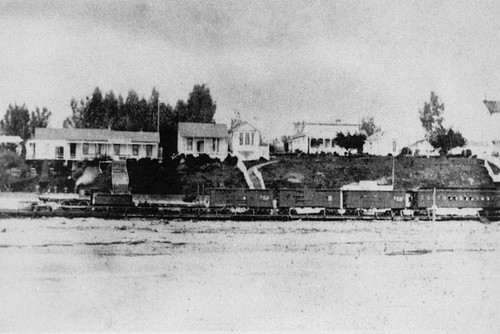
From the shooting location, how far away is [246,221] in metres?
6.36

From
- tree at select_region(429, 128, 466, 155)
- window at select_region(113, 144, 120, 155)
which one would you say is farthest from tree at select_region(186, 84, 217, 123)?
tree at select_region(429, 128, 466, 155)

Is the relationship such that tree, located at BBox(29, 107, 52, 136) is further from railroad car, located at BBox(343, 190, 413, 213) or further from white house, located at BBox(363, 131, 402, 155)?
railroad car, located at BBox(343, 190, 413, 213)

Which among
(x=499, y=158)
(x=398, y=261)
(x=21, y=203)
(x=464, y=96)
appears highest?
(x=464, y=96)

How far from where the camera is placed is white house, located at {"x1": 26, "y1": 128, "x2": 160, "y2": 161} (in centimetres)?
532

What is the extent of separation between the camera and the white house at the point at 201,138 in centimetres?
550

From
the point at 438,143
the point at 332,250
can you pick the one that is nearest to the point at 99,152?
the point at 332,250

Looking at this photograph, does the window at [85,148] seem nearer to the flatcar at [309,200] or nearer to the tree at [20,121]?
the tree at [20,121]

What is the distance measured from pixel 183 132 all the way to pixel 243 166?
682 millimetres

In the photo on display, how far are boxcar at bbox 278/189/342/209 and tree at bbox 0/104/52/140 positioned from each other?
2365mm

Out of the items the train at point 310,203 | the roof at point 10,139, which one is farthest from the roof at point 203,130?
the roof at point 10,139

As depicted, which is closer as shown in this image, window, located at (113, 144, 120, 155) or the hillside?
window, located at (113, 144, 120, 155)

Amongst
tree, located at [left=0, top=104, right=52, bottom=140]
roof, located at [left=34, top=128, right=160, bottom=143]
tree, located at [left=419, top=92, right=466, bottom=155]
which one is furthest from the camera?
tree, located at [left=419, top=92, right=466, bottom=155]

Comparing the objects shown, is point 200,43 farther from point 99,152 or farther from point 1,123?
point 1,123

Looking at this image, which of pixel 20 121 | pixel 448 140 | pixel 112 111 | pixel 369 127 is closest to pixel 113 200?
pixel 112 111
